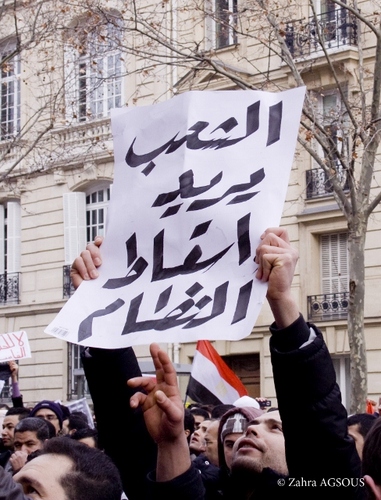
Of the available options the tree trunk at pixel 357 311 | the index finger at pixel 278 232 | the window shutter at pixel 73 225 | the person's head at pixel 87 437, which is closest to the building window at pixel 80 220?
the window shutter at pixel 73 225

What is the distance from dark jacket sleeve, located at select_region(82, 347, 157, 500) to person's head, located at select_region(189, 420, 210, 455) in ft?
12.7

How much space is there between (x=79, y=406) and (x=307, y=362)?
9.00 m

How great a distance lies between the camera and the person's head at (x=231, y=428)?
5285mm

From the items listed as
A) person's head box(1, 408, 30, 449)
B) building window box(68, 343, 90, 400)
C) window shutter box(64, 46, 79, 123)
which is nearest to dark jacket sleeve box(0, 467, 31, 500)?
person's head box(1, 408, 30, 449)

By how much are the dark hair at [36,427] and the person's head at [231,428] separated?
113 inches

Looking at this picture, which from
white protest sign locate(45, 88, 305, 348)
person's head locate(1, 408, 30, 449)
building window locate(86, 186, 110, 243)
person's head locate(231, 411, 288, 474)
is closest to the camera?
white protest sign locate(45, 88, 305, 348)

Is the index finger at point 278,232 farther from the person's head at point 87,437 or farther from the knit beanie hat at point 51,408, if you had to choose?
the knit beanie hat at point 51,408

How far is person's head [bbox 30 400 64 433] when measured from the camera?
9.60 metres

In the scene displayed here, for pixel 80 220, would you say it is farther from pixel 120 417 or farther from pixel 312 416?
pixel 312 416

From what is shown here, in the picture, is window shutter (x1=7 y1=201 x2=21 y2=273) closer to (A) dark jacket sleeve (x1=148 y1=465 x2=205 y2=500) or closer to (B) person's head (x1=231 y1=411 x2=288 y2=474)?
(B) person's head (x1=231 y1=411 x2=288 y2=474)

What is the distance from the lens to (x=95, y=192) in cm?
2633

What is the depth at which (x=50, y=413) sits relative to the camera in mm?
9641

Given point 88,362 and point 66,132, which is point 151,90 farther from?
point 88,362

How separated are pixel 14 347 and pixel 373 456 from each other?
11280mm
